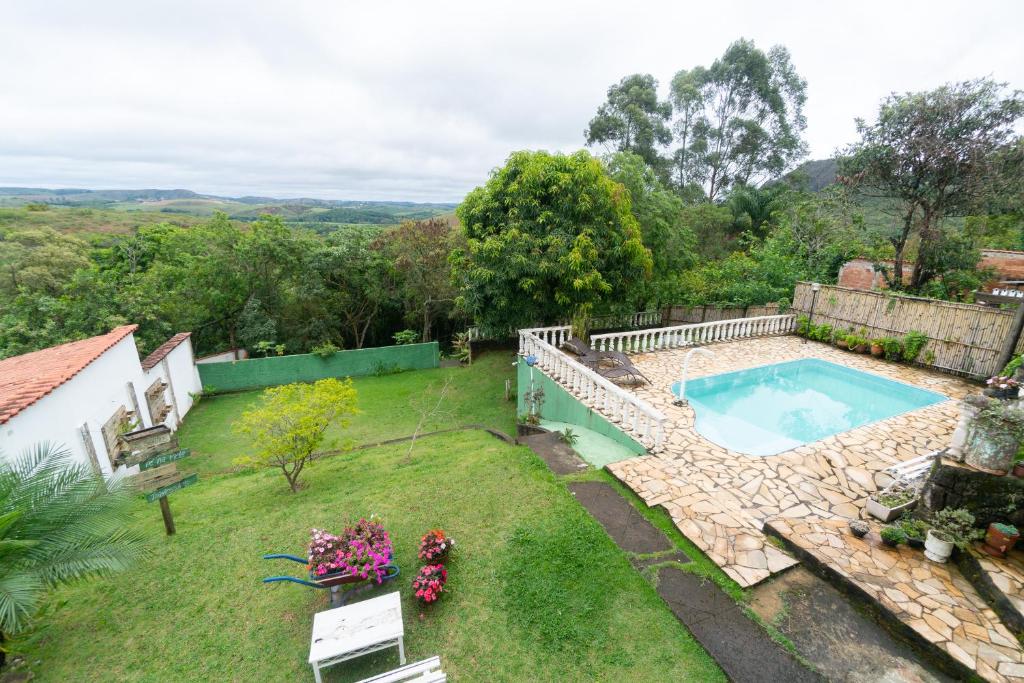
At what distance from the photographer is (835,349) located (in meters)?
11.6

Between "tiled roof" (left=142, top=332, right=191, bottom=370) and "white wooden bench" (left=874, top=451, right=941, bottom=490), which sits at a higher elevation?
"white wooden bench" (left=874, top=451, right=941, bottom=490)

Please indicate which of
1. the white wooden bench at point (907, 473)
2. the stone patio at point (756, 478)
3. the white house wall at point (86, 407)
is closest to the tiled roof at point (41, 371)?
the white house wall at point (86, 407)

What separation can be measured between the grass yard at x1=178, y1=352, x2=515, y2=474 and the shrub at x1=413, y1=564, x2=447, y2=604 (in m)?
6.52

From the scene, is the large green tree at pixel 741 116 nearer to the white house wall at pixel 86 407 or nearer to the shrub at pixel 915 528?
the shrub at pixel 915 528

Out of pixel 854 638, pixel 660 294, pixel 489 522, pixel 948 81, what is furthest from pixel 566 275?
pixel 948 81

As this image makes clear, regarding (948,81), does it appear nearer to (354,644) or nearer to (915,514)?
(915,514)

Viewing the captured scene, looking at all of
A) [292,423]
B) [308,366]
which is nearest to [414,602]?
[292,423]

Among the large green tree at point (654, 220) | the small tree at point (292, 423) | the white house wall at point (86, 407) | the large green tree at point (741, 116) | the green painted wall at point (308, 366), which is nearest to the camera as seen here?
the white house wall at point (86, 407)

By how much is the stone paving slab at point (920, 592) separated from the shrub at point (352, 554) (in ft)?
14.0

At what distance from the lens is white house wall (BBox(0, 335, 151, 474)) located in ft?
17.1

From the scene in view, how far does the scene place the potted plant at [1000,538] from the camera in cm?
394

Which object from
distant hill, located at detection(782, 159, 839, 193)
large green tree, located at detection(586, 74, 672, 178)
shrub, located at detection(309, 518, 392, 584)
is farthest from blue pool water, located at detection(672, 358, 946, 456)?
large green tree, located at detection(586, 74, 672, 178)

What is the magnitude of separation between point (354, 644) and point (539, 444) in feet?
13.9

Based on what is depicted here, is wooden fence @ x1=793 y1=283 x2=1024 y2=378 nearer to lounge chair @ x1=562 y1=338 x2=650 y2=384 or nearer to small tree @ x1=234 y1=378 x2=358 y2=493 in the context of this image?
lounge chair @ x1=562 y1=338 x2=650 y2=384
